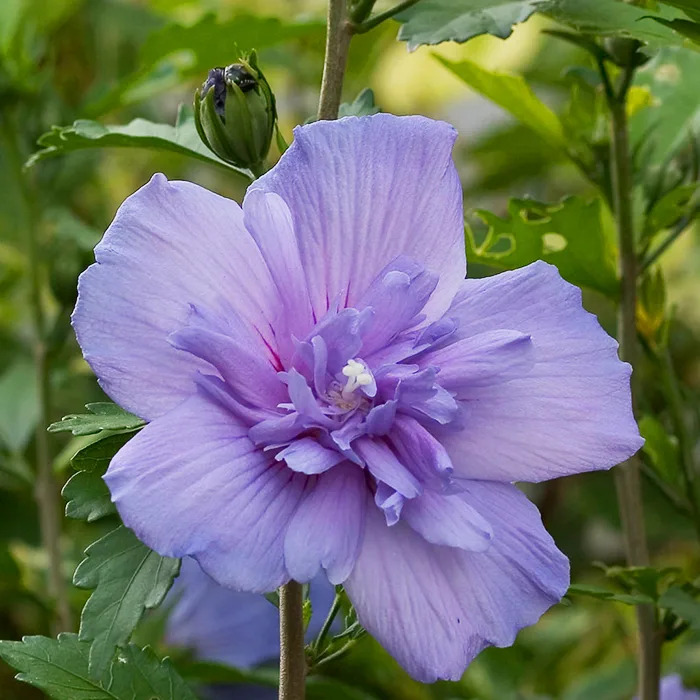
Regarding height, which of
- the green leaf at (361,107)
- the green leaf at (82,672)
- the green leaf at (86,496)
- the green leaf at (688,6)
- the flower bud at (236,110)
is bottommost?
the green leaf at (82,672)

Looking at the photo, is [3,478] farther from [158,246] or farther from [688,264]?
[688,264]

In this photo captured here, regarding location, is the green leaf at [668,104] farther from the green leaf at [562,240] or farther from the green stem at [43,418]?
the green stem at [43,418]

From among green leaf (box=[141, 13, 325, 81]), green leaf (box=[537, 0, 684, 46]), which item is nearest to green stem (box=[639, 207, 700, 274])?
green leaf (box=[537, 0, 684, 46])

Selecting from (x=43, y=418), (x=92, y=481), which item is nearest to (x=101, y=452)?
(x=92, y=481)

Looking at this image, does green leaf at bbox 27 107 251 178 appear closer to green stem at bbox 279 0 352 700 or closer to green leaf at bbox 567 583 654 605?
green stem at bbox 279 0 352 700

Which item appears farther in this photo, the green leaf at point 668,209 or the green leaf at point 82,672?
the green leaf at point 668,209

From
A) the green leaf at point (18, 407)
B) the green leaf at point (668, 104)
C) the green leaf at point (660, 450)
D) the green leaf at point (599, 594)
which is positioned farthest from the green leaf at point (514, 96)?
the green leaf at point (18, 407)
